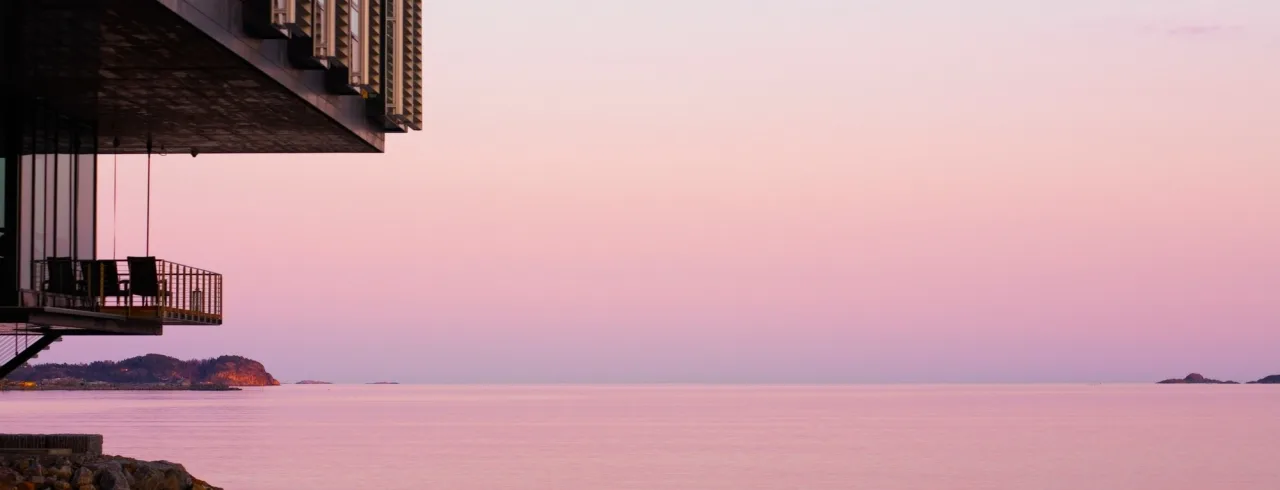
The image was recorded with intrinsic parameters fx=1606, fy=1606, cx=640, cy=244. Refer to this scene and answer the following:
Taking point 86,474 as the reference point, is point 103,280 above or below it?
above

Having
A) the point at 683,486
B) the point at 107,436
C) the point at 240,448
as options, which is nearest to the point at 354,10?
the point at 683,486

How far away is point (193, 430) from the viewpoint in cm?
10675

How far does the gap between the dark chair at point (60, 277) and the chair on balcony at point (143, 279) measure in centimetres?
111

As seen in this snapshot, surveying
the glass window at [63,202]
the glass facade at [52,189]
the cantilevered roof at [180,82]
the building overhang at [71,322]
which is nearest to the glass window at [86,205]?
the glass facade at [52,189]

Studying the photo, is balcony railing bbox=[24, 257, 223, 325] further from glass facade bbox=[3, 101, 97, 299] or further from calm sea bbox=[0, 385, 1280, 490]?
calm sea bbox=[0, 385, 1280, 490]

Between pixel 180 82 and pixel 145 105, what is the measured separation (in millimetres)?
3008

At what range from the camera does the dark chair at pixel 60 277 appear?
1297 inches

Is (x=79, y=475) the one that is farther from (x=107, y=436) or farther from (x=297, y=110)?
(x=107, y=436)

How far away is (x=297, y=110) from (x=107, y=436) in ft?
223

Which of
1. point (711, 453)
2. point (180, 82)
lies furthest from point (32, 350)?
point (711, 453)

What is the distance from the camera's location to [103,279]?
110 feet

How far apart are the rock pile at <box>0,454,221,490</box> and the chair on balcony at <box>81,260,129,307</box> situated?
3.60m

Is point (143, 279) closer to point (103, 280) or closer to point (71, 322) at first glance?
point (103, 280)

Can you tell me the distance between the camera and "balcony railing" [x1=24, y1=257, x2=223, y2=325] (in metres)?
32.9
